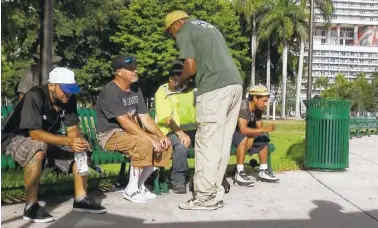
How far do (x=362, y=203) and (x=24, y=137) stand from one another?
357 cm

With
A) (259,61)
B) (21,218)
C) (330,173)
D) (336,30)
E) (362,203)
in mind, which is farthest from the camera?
(336,30)

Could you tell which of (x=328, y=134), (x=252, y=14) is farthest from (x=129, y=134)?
(x=252, y=14)

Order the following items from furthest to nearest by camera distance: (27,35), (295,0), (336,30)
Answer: (336,30) → (295,0) → (27,35)

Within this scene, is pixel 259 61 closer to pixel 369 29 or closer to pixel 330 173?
pixel 330 173

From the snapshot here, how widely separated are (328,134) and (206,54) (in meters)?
3.58

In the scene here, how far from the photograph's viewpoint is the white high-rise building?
137238 millimetres

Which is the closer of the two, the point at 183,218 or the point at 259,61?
the point at 183,218

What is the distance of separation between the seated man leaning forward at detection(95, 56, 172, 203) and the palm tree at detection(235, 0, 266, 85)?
48.7 metres

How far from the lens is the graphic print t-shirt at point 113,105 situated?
20.1ft

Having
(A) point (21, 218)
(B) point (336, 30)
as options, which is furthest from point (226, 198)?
(B) point (336, 30)

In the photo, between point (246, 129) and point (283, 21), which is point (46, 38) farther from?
point (283, 21)

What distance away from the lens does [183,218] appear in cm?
539

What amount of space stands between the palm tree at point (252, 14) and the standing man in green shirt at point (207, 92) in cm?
4912

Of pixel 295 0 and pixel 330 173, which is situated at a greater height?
pixel 295 0
